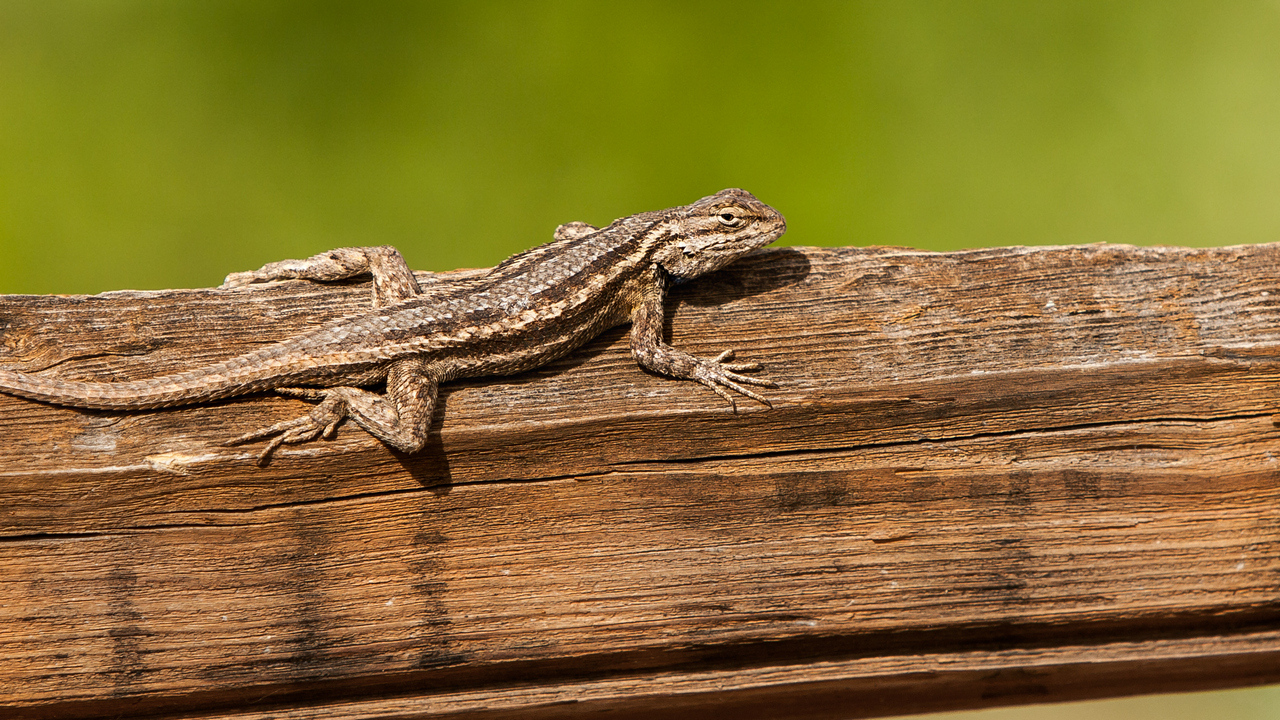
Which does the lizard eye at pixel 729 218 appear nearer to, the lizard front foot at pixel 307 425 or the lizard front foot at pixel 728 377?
the lizard front foot at pixel 728 377

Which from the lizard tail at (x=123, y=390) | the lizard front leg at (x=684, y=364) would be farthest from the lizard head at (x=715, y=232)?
the lizard tail at (x=123, y=390)

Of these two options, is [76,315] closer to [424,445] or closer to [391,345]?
[391,345]

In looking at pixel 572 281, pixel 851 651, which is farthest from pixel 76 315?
pixel 851 651

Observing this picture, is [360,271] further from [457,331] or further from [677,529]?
[677,529]

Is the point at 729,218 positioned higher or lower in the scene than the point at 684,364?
higher

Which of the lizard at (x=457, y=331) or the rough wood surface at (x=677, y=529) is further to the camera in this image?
the lizard at (x=457, y=331)

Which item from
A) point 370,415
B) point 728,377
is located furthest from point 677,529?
point 370,415
